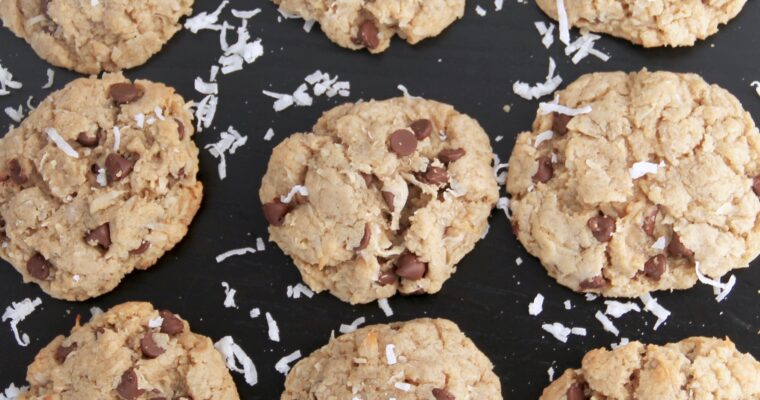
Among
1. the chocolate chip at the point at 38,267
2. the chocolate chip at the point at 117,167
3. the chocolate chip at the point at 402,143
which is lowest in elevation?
the chocolate chip at the point at 38,267

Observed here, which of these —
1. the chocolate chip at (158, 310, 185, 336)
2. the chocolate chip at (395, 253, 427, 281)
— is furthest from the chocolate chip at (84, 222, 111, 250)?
the chocolate chip at (395, 253, 427, 281)

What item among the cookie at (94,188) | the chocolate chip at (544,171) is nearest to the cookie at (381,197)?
the chocolate chip at (544,171)

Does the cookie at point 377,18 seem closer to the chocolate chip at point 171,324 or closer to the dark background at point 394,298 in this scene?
the dark background at point 394,298

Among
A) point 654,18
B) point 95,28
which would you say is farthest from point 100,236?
point 654,18

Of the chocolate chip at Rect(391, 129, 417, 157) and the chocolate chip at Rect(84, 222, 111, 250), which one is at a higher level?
the chocolate chip at Rect(391, 129, 417, 157)

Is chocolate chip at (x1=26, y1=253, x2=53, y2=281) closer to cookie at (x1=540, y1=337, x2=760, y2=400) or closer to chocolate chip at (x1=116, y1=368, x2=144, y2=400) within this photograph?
chocolate chip at (x1=116, y1=368, x2=144, y2=400)

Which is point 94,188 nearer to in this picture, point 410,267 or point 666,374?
point 410,267

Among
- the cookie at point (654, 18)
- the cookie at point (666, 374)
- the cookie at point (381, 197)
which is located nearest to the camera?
the cookie at point (666, 374)
